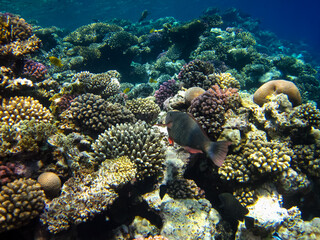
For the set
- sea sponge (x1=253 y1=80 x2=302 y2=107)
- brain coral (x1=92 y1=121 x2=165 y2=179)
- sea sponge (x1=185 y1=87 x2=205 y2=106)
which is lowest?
brain coral (x1=92 y1=121 x2=165 y2=179)

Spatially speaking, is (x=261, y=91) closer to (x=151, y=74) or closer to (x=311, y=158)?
(x=311, y=158)

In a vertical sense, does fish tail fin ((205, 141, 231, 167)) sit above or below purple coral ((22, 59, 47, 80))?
below

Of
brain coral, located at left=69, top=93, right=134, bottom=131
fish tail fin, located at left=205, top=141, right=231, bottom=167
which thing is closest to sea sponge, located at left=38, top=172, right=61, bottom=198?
brain coral, located at left=69, top=93, right=134, bottom=131

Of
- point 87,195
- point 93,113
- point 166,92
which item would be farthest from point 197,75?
point 87,195

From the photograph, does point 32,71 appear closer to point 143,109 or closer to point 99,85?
point 99,85

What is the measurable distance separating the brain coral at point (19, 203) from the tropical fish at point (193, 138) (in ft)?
8.18

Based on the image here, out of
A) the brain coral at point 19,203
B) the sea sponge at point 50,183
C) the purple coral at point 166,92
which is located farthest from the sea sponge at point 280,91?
the brain coral at point 19,203

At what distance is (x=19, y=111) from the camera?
4.32 metres

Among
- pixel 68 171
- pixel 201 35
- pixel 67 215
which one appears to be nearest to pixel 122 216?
pixel 67 215

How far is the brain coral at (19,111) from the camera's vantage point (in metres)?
4.12

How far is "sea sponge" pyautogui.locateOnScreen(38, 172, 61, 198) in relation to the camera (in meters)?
3.24

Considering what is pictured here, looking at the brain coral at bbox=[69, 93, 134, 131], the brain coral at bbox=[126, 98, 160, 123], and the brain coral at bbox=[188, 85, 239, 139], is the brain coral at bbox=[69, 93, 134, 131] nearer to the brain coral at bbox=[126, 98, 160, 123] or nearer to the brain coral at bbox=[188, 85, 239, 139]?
the brain coral at bbox=[126, 98, 160, 123]

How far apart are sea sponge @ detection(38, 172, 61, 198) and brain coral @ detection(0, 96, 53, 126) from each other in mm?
1402

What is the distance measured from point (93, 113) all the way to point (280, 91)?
540cm
